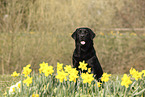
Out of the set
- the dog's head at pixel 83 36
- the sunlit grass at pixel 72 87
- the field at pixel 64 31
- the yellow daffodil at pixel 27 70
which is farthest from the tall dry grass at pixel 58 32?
the sunlit grass at pixel 72 87

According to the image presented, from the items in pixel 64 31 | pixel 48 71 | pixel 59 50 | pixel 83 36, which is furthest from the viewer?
pixel 64 31

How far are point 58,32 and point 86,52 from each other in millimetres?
3177

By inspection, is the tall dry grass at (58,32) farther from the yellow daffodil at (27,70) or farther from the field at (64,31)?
the yellow daffodil at (27,70)

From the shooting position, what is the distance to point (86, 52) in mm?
4297

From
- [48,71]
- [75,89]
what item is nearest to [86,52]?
[75,89]

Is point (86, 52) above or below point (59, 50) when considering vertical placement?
above

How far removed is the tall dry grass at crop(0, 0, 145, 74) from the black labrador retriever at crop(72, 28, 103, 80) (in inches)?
112

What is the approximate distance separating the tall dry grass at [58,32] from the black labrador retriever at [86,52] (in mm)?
2853

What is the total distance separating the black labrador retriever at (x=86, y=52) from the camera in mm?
4172

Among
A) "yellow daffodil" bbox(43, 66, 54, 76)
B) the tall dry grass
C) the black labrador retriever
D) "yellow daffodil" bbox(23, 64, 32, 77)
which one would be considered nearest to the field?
the tall dry grass

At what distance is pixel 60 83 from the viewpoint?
333cm

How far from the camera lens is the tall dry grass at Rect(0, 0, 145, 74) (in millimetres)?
6926

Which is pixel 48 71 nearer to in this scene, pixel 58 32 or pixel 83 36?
pixel 83 36

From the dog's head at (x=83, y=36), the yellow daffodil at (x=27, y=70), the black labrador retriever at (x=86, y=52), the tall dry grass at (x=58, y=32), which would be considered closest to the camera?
the yellow daffodil at (x=27, y=70)
